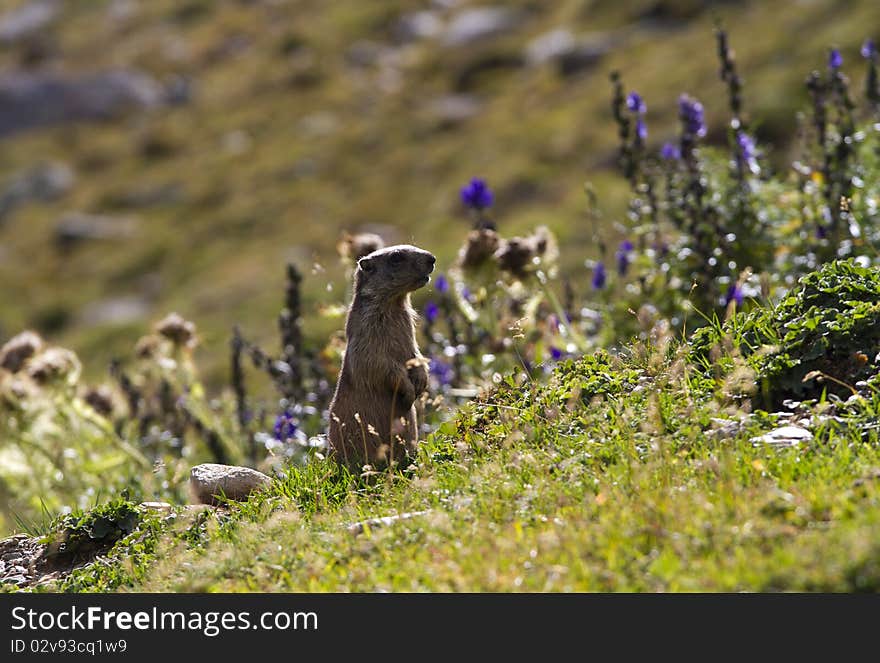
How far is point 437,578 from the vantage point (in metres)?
5.27

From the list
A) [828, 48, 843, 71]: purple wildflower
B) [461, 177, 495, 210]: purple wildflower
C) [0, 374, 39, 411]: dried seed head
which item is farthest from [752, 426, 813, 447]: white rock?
[0, 374, 39, 411]: dried seed head

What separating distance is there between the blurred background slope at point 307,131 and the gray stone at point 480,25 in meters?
0.17

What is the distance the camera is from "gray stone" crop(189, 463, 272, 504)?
762 cm

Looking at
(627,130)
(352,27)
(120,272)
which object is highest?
(352,27)

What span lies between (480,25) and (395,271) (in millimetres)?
56834

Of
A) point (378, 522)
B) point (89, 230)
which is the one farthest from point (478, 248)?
point (89, 230)

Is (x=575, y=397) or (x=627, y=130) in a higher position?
(x=627, y=130)

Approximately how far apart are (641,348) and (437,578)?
2600mm

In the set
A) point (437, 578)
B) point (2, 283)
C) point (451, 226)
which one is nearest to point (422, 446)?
point (437, 578)

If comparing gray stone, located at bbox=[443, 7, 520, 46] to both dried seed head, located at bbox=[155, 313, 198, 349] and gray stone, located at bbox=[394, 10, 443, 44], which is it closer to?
gray stone, located at bbox=[394, 10, 443, 44]

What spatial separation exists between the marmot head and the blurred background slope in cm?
1744

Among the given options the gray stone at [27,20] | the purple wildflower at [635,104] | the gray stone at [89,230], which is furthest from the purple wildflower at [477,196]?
the gray stone at [27,20]
